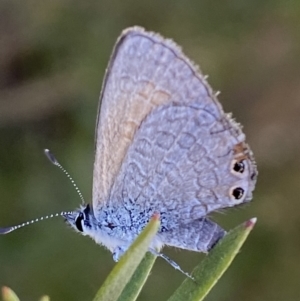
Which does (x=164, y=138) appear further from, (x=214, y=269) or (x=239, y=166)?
(x=214, y=269)

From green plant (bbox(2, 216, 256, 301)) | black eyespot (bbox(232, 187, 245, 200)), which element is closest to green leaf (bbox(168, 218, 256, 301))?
green plant (bbox(2, 216, 256, 301))

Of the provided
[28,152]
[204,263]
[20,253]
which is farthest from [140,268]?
[28,152]

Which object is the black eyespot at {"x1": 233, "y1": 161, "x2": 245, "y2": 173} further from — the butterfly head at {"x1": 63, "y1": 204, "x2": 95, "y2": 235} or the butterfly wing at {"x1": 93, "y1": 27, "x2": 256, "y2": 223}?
the butterfly head at {"x1": 63, "y1": 204, "x2": 95, "y2": 235}

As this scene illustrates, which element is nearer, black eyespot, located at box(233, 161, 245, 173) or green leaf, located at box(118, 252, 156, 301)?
green leaf, located at box(118, 252, 156, 301)

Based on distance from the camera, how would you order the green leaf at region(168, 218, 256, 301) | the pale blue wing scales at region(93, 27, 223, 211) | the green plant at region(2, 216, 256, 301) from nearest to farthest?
1. the green plant at region(2, 216, 256, 301)
2. the green leaf at region(168, 218, 256, 301)
3. the pale blue wing scales at region(93, 27, 223, 211)

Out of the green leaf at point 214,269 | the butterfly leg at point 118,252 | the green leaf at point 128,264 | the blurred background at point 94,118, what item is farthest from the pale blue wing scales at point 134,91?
the blurred background at point 94,118

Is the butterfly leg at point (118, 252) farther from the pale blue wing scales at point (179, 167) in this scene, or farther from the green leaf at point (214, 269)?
the green leaf at point (214, 269)

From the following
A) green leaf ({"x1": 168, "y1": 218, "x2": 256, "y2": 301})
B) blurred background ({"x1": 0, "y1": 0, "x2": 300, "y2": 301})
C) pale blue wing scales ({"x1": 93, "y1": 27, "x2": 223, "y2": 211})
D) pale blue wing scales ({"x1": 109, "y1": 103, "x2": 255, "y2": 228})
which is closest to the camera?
green leaf ({"x1": 168, "y1": 218, "x2": 256, "y2": 301})

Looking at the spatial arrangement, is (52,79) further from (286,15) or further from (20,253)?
(286,15)
